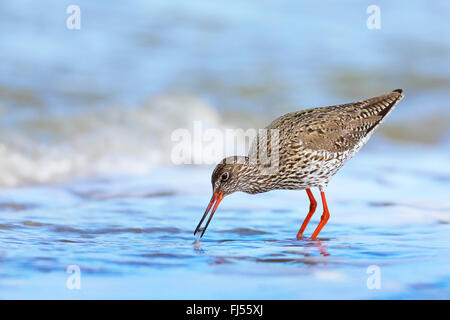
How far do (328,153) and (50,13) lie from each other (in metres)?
9.26

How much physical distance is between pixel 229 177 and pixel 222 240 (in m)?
0.82

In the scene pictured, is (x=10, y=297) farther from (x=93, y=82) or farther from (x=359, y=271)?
(x=93, y=82)

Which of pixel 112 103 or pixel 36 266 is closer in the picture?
pixel 36 266

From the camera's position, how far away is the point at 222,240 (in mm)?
7625

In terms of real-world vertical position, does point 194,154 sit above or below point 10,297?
above

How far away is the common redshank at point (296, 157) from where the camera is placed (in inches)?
322

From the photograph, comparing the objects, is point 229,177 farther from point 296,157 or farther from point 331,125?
point 331,125

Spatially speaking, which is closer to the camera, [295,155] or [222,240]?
[222,240]

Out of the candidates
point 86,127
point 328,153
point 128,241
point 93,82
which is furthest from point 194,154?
point 128,241

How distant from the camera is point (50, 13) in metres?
15.5

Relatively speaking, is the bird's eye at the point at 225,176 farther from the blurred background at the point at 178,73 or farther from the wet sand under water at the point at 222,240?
the blurred background at the point at 178,73

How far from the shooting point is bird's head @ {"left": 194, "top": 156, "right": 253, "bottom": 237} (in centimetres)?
799

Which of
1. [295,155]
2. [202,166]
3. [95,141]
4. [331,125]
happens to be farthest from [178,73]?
[295,155]

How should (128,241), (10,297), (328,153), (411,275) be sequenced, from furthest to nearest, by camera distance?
(328,153)
(128,241)
(411,275)
(10,297)
